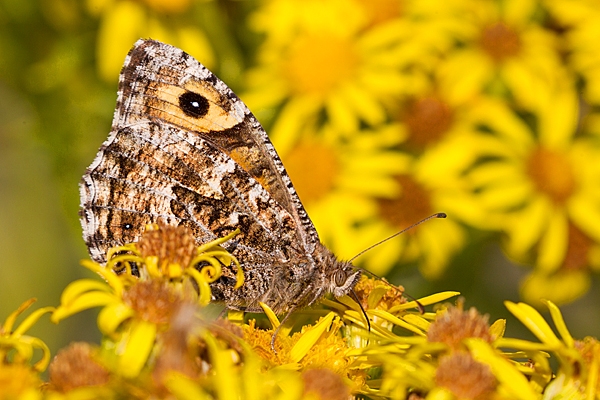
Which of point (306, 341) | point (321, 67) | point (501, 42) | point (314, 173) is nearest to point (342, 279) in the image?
point (306, 341)

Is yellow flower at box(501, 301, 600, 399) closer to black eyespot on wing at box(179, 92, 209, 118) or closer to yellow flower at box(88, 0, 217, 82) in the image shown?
black eyespot on wing at box(179, 92, 209, 118)

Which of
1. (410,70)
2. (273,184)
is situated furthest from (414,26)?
(273,184)

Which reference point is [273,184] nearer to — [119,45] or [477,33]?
[119,45]

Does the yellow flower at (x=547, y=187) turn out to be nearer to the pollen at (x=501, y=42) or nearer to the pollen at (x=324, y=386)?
the pollen at (x=501, y=42)

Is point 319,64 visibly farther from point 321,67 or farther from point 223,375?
point 223,375

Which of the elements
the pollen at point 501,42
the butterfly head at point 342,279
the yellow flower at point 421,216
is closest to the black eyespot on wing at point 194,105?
the butterfly head at point 342,279
